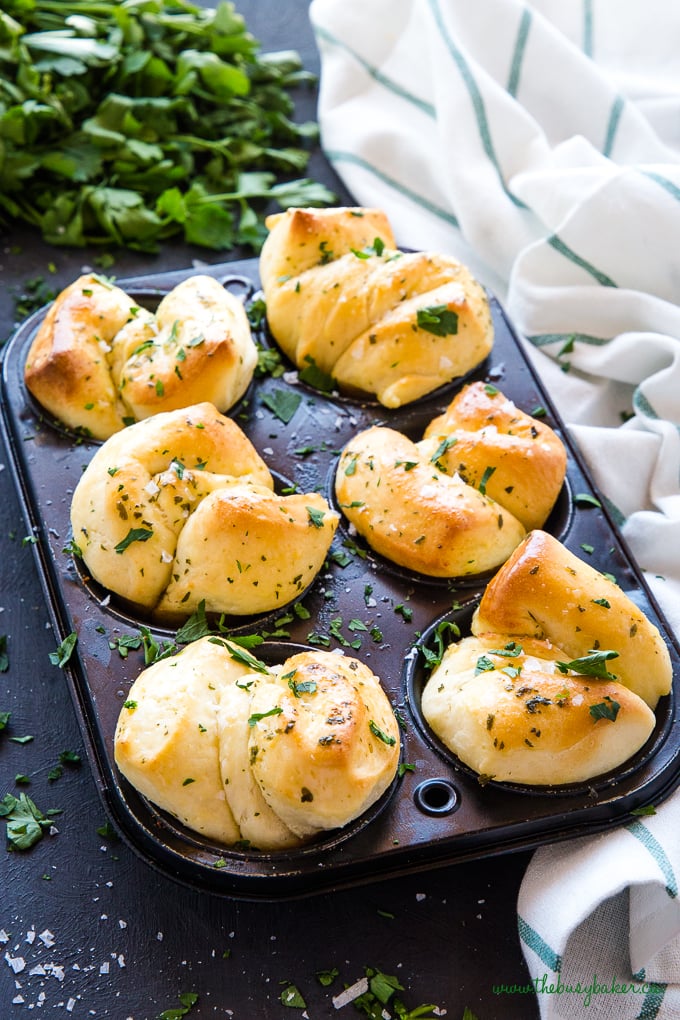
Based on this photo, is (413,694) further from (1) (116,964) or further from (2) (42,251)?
(2) (42,251)

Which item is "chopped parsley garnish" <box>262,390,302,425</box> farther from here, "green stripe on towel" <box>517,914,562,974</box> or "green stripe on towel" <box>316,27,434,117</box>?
"green stripe on towel" <box>316,27,434,117</box>

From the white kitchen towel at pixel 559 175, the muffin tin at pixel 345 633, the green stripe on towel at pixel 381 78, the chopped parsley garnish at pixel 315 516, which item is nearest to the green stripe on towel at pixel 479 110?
the white kitchen towel at pixel 559 175

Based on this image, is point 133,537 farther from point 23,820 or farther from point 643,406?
point 643,406

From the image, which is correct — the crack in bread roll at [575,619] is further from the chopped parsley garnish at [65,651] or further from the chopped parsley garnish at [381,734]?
the chopped parsley garnish at [65,651]

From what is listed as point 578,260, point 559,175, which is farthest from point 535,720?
point 559,175

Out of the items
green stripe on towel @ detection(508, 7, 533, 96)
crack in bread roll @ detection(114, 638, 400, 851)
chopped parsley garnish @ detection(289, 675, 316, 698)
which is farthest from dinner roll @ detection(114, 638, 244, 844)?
green stripe on towel @ detection(508, 7, 533, 96)

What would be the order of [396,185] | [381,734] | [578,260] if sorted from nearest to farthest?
[381,734] → [578,260] → [396,185]
